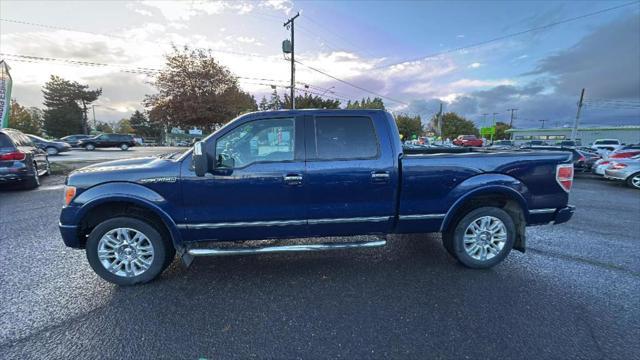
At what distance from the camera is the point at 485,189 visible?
3422 mm

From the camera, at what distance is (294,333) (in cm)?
242

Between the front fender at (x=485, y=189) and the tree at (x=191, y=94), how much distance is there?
25831 millimetres

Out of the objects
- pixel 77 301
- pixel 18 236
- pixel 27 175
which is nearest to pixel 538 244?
pixel 77 301

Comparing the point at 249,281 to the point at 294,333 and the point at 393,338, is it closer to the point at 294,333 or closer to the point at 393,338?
the point at 294,333

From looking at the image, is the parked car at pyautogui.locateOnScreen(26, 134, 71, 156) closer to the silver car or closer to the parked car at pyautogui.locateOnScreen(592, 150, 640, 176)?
the silver car

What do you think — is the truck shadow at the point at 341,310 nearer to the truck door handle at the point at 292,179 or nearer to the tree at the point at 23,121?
the truck door handle at the point at 292,179

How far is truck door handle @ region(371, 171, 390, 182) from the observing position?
3227mm

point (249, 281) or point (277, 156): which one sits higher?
point (277, 156)

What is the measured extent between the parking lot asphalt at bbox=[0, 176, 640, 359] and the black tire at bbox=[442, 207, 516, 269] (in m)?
0.13

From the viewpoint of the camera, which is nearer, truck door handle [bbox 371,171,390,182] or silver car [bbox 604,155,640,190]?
truck door handle [bbox 371,171,390,182]

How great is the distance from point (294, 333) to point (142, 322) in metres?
1.44

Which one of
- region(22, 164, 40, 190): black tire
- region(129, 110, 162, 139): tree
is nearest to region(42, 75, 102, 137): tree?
region(129, 110, 162, 139): tree

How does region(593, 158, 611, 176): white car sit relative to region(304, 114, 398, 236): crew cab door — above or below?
below

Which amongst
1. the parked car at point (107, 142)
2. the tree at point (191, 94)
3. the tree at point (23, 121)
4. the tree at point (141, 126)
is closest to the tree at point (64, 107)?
the tree at point (23, 121)
